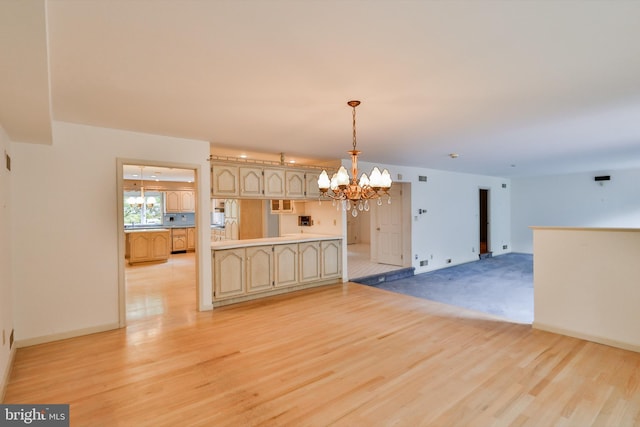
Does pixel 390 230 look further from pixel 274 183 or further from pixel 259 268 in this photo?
pixel 259 268

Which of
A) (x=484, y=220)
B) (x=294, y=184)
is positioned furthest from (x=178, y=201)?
(x=484, y=220)

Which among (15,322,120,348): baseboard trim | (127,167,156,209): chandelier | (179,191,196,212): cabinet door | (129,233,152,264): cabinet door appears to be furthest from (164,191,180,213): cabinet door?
(15,322,120,348): baseboard trim

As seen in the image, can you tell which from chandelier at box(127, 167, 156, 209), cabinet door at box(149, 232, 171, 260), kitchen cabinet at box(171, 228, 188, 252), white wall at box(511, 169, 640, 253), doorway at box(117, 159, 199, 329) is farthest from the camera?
kitchen cabinet at box(171, 228, 188, 252)

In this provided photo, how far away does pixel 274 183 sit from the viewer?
5191 mm

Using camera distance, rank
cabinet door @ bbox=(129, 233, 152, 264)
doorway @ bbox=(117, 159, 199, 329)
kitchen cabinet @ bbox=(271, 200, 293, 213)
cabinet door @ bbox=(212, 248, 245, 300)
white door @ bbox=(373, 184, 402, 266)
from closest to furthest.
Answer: doorway @ bbox=(117, 159, 199, 329) → cabinet door @ bbox=(212, 248, 245, 300) → kitchen cabinet @ bbox=(271, 200, 293, 213) → white door @ bbox=(373, 184, 402, 266) → cabinet door @ bbox=(129, 233, 152, 264)

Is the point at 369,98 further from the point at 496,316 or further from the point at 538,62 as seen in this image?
the point at 496,316

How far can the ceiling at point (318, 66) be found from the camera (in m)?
1.57

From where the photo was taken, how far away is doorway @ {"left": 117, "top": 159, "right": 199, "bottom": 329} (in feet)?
13.3

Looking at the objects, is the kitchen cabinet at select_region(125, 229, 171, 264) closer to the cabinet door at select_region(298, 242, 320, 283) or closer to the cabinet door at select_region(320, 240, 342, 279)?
the cabinet door at select_region(298, 242, 320, 283)

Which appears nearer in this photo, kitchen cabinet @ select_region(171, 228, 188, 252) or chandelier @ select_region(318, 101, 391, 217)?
chandelier @ select_region(318, 101, 391, 217)

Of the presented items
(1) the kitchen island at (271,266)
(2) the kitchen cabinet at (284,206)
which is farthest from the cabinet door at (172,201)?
(1) the kitchen island at (271,266)

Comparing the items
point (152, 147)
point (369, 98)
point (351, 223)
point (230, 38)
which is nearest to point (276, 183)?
point (152, 147)

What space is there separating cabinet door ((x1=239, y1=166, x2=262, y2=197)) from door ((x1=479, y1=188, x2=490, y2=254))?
773 cm

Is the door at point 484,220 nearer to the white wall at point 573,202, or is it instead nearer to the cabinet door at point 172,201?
the white wall at point 573,202
